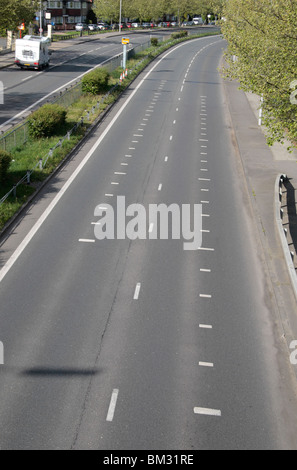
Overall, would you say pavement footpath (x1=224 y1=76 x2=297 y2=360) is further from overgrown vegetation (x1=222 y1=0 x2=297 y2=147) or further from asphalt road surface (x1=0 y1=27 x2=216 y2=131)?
asphalt road surface (x1=0 y1=27 x2=216 y2=131)

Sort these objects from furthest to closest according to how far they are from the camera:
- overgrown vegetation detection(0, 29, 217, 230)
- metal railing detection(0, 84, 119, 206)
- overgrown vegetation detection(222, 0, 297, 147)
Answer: overgrown vegetation detection(0, 29, 217, 230)
metal railing detection(0, 84, 119, 206)
overgrown vegetation detection(222, 0, 297, 147)

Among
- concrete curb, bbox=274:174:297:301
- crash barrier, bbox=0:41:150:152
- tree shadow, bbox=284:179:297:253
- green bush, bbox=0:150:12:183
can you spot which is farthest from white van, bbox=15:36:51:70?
tree shadow, bbox=284:179:297:253

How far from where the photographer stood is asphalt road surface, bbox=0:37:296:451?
11297mm

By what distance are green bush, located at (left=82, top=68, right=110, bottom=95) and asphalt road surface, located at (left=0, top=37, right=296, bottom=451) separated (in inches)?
768

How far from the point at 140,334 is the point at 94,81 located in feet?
106

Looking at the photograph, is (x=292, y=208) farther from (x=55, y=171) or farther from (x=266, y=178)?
(x=55, y=171)

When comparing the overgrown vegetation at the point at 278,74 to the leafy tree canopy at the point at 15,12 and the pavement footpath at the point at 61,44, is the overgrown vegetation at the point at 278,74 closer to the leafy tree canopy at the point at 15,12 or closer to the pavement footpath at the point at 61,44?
the leafy tree canopy at the point at 15,12

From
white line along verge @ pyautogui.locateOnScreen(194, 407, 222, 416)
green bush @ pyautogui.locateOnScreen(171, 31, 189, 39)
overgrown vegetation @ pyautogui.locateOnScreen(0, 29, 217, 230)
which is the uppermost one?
green bush @ pyautogui.locateOnScreen(171, 31, 189, 39)

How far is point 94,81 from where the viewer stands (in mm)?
43406

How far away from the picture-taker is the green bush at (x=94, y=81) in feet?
142

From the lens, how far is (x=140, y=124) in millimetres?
37156
